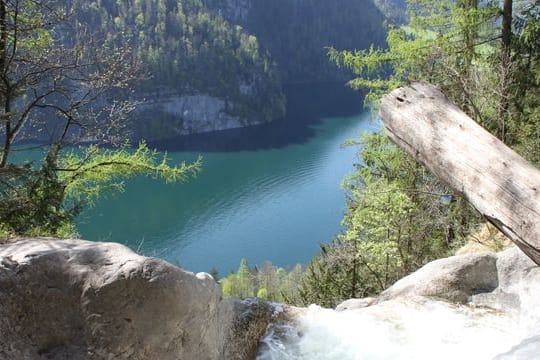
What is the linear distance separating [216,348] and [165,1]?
423 ft

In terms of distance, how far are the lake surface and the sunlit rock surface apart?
21.4 m

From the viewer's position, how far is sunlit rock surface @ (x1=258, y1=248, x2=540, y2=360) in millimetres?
5023

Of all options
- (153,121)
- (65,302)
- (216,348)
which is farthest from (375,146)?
(153,121)

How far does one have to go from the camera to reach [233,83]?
121 meters

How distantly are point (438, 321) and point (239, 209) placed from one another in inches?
1827

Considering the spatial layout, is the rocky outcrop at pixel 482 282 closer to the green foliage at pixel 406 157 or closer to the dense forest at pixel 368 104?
the dense forest at pixel 368 104

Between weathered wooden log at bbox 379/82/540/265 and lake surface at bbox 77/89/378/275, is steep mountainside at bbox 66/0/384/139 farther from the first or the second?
weathered wooden log at bbox 379/82/540/265

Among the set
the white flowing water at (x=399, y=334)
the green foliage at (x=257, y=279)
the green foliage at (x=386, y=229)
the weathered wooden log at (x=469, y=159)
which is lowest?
the green foliage at (x=257, y=279)

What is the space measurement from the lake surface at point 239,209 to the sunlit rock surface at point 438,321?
21.4m

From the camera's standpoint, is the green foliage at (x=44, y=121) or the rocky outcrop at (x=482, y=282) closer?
the rocky outcrop at (x=482, y=282)

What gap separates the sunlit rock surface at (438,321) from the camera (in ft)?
16.5

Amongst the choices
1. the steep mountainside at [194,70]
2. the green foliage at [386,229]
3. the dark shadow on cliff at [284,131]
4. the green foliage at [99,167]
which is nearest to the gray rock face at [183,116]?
the steep mountainside at [194,70]

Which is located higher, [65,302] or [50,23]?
[50,23]

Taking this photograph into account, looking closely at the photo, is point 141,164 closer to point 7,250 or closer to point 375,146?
point 7,250
